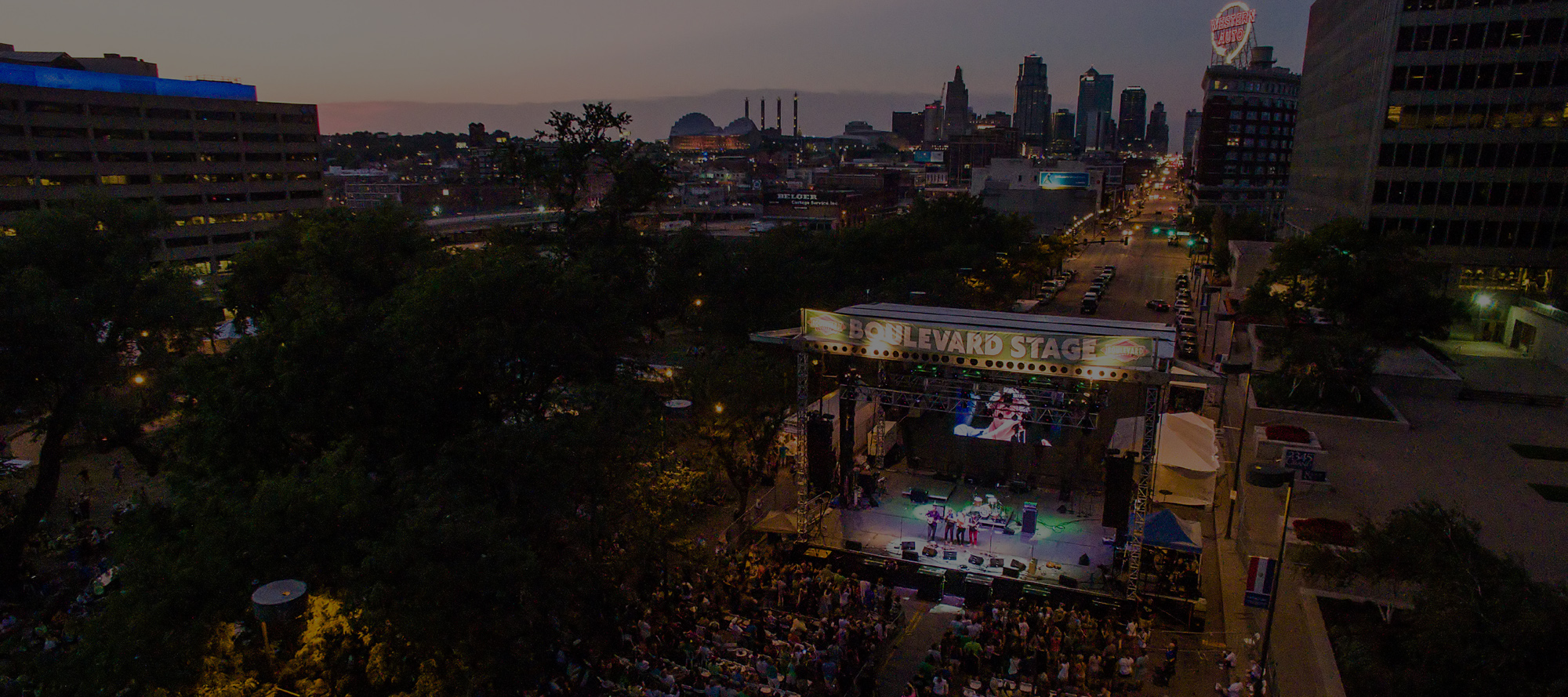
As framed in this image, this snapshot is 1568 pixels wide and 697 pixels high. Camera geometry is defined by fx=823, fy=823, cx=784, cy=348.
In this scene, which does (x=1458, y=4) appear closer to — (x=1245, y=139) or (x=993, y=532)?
(x=993, y=532)

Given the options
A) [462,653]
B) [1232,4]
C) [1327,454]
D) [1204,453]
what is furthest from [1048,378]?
[1232,4]

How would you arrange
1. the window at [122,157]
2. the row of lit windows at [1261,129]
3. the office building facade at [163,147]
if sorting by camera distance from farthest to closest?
1. the row of lit windows at [1261,129]
2. the window at [122,157]
3. the office building facade at [163,147]

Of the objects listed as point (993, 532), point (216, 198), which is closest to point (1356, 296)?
point (993, 532)

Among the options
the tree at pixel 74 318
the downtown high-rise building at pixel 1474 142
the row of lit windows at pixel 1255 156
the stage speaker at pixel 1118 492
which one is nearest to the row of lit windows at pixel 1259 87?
the row of lit windows at pixel 1255 156

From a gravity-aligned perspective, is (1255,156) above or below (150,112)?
above

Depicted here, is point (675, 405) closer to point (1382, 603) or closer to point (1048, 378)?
point (1048, 378)

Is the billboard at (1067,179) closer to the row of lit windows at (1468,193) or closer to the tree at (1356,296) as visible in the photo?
the row of lit windows at (1468,193)
